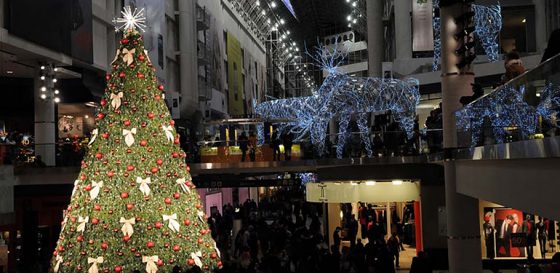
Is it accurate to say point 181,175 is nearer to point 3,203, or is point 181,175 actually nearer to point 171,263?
point 171,263

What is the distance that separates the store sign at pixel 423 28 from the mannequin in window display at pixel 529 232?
46.6 ft

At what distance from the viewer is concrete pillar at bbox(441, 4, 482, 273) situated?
39.7 ft

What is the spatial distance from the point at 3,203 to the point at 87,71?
1085 centimetres

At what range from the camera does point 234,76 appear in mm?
47219

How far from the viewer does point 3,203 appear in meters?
14.6

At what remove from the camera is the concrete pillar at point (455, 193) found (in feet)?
39.7

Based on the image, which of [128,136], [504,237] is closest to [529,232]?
[504,237]

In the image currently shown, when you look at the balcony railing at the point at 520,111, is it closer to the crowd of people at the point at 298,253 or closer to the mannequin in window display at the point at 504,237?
the crowd of people at the point at 298,253

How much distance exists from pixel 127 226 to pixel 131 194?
530mm

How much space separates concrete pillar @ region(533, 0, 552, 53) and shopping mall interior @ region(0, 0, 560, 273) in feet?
0.50

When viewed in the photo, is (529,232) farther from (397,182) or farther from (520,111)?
(520,111)

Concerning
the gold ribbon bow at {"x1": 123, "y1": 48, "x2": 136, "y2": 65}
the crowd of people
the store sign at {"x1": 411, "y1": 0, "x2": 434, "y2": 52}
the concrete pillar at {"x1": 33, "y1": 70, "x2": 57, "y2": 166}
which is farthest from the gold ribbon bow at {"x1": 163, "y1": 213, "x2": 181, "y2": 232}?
the store sign at {"x1": 411, "y1": 0, "x2": 434, "y2": 52}

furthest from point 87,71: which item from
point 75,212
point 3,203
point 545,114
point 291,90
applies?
point 291,90

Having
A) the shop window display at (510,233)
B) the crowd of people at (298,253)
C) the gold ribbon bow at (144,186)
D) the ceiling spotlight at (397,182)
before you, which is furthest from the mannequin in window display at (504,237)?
the gold ribbon bow at (144,186)
